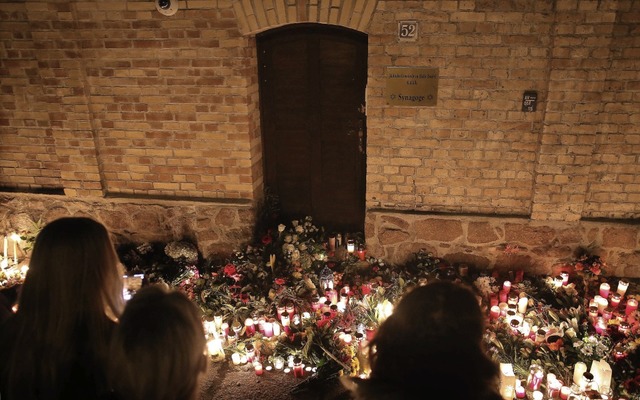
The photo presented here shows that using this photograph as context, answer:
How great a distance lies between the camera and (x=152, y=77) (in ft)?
16.8

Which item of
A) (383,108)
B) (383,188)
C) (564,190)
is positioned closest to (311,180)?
(383,188)

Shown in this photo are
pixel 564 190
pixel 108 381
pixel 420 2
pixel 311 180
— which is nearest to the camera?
pixel 108 381

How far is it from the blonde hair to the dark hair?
750mm

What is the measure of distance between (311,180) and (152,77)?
6.74 ft

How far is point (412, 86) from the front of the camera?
15.5 feet

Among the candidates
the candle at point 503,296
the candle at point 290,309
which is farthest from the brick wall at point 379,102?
the candle at point 290,309

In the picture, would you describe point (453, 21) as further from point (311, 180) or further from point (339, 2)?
point (311, 180)

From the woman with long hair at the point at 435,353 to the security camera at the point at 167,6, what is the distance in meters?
4.03

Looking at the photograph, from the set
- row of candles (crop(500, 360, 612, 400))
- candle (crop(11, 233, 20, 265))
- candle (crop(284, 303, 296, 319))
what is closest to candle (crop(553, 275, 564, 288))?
row of candles (crop(500, 360, 612, 400))

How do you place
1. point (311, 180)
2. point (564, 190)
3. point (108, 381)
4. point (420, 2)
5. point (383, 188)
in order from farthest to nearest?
1. point (311, 180)
2. point (383, 188)
3. point (564, 190)
4. point (420, 2)
5. point (108, 381)

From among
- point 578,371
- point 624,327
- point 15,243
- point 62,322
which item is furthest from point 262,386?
point 15,243

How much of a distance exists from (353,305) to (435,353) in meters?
2.88

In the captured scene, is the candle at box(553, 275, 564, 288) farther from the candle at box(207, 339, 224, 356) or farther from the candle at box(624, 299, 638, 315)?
the candle at box(207, 339, 224, 356)

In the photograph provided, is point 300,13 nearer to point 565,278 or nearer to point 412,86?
point 412,86
